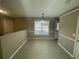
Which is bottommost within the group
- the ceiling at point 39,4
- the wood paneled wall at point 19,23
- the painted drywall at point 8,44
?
the painted drywall at point 8,44

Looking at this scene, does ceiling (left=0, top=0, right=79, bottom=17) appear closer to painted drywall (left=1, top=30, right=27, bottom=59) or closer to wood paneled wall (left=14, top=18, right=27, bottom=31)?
painted drywall (left=1, top=30, right=27, bottom=59)

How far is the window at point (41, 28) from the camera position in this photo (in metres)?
7.06

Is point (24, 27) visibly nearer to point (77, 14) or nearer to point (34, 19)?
point (34, 19)

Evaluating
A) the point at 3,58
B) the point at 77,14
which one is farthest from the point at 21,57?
the point at 77,14

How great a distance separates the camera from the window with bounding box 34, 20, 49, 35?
7.06 metres

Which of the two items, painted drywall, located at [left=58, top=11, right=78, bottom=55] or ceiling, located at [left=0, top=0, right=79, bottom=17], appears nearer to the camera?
ceiling, located at [left=0, top=0, right=79, bottom=17]

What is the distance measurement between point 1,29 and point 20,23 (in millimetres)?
2046

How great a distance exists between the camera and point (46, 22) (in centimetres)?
707

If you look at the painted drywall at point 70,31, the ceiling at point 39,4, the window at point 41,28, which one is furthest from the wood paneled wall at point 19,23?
the painted drywall at point 70,31

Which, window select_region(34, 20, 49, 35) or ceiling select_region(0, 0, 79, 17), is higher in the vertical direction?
ceiling select_region(0, 0, 79, 17)

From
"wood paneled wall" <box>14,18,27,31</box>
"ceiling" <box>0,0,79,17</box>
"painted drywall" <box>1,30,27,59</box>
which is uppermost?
"ceiling" <box>0,0,79,17</box>

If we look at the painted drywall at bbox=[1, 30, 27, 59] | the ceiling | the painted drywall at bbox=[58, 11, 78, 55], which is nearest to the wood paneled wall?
the ceiling

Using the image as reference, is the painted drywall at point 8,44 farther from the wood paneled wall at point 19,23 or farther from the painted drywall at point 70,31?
the wood paneled wall at point 19,23

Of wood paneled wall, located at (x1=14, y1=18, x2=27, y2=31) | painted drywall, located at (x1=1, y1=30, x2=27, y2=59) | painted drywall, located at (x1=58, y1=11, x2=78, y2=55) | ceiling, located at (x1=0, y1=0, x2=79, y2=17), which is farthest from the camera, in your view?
wood paneled wall, located at (x1=14, y1=18, x2=27, y2=31)
